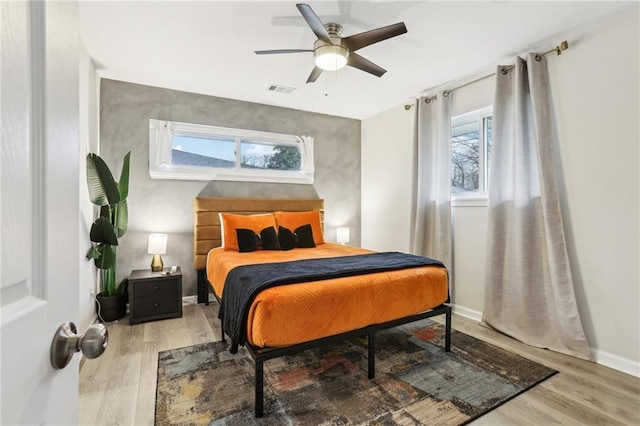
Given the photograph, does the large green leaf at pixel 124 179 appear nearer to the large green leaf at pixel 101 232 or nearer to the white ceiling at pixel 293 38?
the large green leaf at pixel 101 232

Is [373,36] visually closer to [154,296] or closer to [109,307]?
[154,296]

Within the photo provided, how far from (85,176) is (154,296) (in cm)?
134

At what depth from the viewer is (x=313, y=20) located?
6.53ft

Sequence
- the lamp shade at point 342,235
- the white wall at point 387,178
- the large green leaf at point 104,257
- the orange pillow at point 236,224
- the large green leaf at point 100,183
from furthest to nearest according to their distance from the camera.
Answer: the lamp shade at point 342,235 → the white wall at point 387,178 → the orange pillow at point 236,224 → the large green leaf at point 104,257 → the large green leaf at point 100,183

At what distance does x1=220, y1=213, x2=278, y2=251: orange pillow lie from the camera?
12.0ft

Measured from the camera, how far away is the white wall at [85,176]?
8.69ft

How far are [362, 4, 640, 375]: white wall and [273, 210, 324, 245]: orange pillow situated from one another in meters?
2.66

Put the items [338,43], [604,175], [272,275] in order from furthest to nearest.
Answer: [604,175], [338,43], [272,275]

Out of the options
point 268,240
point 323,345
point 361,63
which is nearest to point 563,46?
point 361,63

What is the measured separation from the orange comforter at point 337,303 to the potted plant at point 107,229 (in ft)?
3.73

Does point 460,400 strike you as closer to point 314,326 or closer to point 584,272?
point 314,326

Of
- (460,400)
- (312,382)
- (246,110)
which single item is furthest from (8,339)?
(246,110)

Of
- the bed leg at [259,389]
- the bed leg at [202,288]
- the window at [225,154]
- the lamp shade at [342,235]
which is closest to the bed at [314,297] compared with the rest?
the bed leg at [259,389]

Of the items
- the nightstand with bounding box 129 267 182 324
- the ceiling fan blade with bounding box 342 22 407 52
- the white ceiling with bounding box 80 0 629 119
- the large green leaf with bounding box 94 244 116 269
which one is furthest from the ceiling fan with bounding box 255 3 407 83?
the nightstand with bounding box 129 267 182 324
